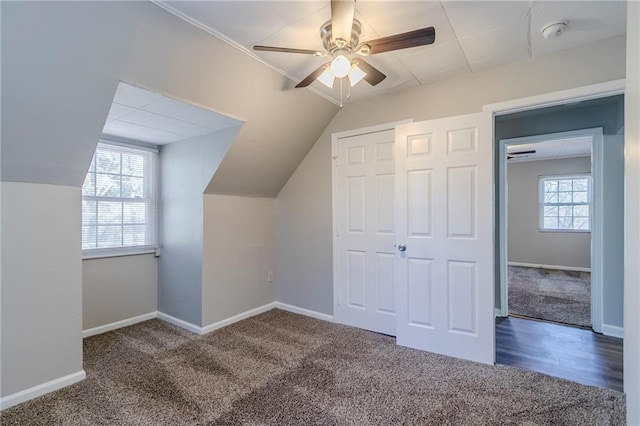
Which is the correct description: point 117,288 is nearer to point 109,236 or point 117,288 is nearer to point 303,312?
point 109,236

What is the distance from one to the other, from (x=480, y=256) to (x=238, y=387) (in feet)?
7.25

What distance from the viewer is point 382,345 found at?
2.98 m

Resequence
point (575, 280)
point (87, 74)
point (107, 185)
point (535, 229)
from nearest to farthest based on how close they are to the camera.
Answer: point (87, 74) → point (107, 185) → point (575, 280) → point (535, 229)

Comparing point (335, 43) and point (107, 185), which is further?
point (107, 185)

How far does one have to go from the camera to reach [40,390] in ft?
7.14

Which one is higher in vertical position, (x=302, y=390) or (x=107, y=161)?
(x=107, y=161)

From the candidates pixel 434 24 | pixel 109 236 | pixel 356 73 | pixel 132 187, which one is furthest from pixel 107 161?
pixel 434 24

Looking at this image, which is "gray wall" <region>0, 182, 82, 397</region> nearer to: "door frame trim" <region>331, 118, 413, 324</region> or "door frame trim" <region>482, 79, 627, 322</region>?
"door frame trim" <region>331, 118, 413, 324</region>

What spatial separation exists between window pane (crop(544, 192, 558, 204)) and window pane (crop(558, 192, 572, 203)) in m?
0.07

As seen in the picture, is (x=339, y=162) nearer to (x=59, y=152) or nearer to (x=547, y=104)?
(x=547, y=104)

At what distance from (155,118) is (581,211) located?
333 inches

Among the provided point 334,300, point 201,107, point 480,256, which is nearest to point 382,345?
point 334,300

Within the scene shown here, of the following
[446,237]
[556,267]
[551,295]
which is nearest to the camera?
[446,237]

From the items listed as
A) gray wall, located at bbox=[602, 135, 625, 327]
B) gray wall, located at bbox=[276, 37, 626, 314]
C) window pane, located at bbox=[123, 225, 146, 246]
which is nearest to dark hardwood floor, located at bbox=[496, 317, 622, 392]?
gray wall, located at bbox=[602, 135, 625, 327]
